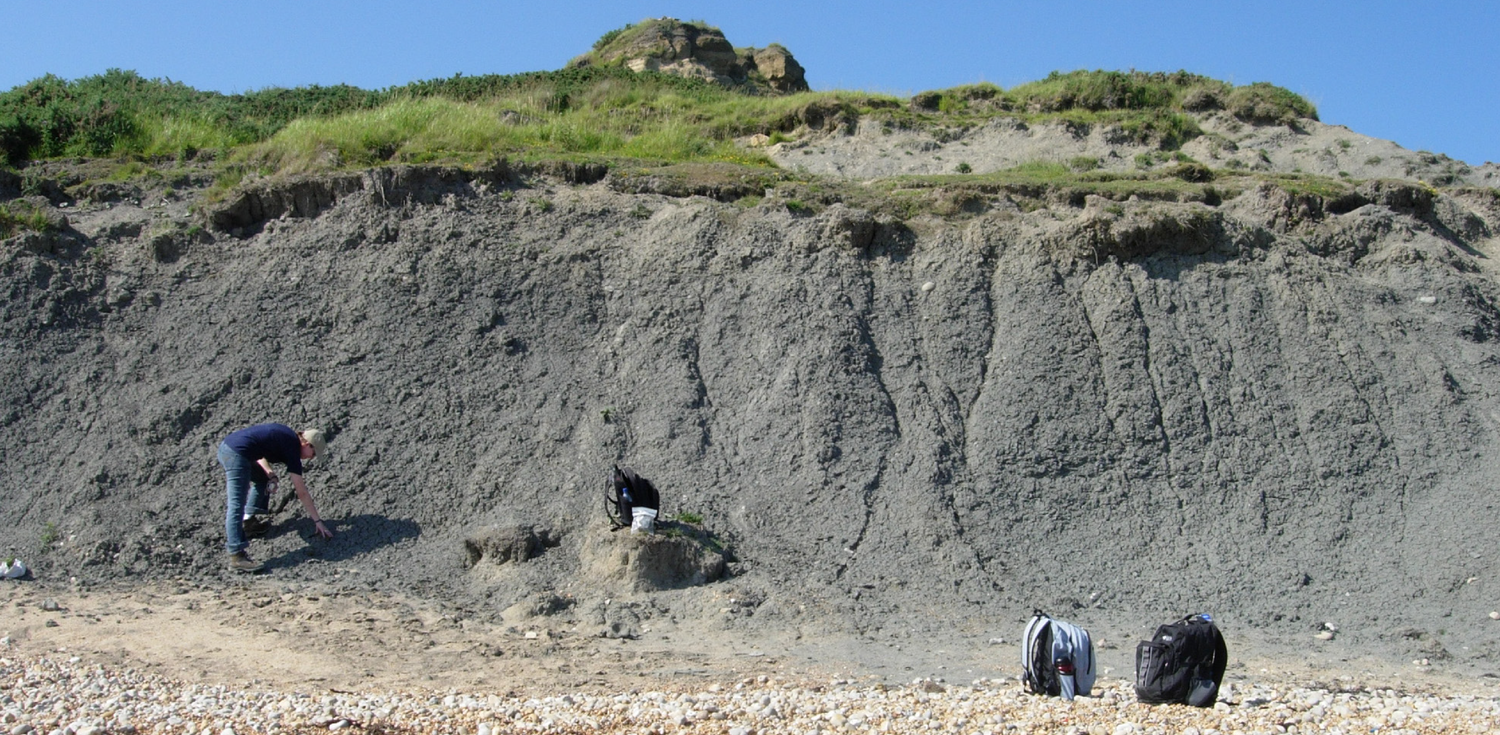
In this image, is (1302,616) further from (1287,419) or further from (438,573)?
(438,573)

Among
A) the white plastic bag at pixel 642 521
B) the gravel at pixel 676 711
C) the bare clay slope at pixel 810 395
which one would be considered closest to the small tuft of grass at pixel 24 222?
the bare clay slope at pixel 810 395

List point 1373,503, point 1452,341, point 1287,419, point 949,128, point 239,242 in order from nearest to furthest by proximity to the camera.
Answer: point 1373,503 → point 1287,419 → point 1452,341 → point 239,242 → point 949,128

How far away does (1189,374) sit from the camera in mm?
12094

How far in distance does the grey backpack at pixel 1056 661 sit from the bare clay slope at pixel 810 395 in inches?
82.0

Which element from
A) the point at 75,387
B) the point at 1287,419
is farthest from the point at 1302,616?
the point at 75,387

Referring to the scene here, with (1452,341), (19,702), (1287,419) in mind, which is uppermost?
(1452,341)

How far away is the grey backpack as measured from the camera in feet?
23.2

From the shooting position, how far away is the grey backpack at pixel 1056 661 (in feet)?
23.2

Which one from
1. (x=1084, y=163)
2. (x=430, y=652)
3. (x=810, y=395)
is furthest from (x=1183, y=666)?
(x=1084, y=163)

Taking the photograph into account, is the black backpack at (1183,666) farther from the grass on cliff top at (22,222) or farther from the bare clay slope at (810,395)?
the grass on cliff top at (22,222)

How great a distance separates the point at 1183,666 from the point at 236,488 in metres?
7.69

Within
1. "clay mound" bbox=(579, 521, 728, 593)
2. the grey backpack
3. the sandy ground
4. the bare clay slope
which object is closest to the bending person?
the bare clay slope

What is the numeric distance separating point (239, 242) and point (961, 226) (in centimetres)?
871

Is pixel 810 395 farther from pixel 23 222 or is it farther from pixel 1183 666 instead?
pixel 23 222
